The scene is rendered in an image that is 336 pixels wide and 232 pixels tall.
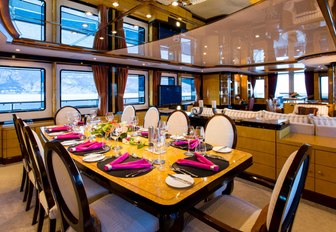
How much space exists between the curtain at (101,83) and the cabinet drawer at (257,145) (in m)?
4.30

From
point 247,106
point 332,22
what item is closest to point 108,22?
point 332,22

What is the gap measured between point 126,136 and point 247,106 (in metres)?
10.3

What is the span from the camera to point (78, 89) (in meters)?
5.84

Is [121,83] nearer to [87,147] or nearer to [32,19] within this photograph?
[32,19]

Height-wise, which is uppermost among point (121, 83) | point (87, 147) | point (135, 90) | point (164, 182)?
point (121, 83)

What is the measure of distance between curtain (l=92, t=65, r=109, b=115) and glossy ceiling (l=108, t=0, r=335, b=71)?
1095 millimetres

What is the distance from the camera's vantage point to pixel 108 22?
14.2 feet

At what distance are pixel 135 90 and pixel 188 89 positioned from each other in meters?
3.31

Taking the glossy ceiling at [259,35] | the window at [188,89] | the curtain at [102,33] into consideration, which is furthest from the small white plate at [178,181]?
the window at [188,89]

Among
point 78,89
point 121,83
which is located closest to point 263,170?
point 121,83

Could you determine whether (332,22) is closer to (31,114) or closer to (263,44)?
(263,44)

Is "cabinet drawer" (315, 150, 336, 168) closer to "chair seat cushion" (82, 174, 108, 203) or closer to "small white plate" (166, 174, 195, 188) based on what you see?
"small white plate" (166, 174, 195, 188)

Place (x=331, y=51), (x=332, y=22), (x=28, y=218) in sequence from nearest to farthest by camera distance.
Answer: (x=28, y=218), (x=332, y=22), (x=331, y=51)

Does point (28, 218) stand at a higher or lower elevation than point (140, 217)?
lower
